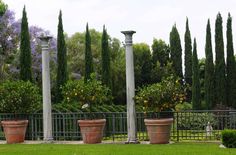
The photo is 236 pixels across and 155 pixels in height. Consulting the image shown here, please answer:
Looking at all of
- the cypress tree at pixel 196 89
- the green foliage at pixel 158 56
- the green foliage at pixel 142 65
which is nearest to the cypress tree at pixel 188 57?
the green foliage at pixel 158 56

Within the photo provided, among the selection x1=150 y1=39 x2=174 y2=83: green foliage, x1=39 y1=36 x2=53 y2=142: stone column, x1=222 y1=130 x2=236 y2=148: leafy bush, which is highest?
x1=150 y1=39 x2=174 y2=83: green foliage

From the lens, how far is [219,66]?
35156mm

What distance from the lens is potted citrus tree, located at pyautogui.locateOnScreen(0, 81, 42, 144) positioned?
15.9m

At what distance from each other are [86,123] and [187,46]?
27.5 meters

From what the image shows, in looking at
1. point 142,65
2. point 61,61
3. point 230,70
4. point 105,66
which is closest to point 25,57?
point 61,61

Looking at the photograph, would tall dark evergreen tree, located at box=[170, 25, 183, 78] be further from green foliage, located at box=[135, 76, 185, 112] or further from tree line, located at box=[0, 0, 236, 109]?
green foliage, located at box=[135, 76, 185, 112]

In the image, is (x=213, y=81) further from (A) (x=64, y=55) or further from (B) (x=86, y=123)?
(B) (x=86, y=123)

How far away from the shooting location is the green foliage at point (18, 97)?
53.6 ft

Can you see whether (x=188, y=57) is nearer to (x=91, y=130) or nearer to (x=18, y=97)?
(x=18, y=97)

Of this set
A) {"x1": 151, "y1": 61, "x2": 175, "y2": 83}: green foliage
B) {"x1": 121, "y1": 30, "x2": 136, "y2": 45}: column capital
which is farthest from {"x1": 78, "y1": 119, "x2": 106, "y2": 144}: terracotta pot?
{"x1": 151, "y1": 61, "x2": 175, "y2": 83}: green foliage

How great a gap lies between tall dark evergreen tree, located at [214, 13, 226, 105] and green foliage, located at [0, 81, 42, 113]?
2043 cm

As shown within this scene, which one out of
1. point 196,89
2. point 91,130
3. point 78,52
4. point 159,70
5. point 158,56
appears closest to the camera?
point 91,130

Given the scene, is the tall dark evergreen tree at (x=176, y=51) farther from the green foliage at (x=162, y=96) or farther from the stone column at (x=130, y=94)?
the green foliage at (x=162, y=96)

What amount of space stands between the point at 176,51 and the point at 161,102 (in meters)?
28.8
